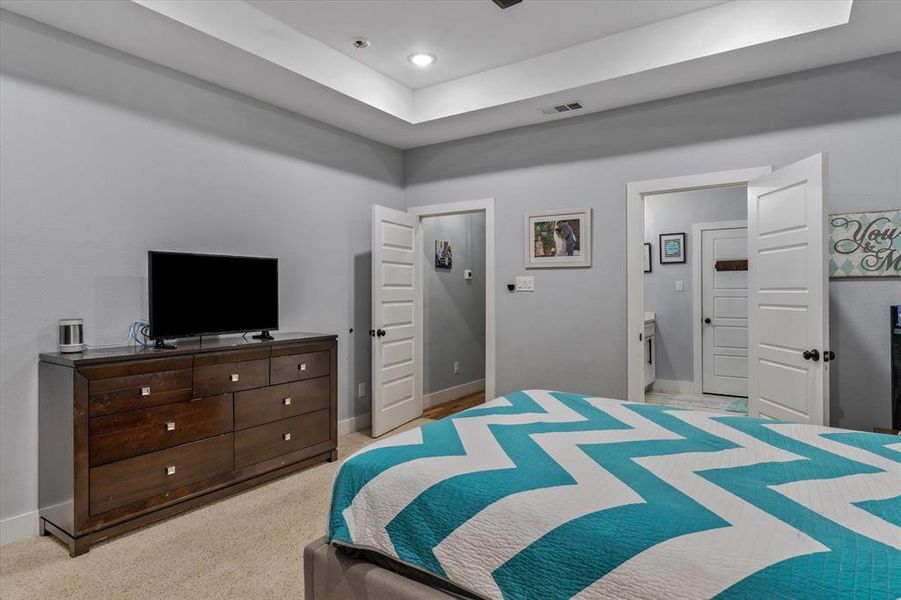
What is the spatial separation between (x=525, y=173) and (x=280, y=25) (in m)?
2.22

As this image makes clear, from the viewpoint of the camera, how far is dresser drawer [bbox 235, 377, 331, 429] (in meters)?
3.08

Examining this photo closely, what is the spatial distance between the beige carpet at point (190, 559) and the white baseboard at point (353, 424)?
1384 millimetres

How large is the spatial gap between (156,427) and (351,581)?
67.6 inches

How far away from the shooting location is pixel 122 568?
2250 mm

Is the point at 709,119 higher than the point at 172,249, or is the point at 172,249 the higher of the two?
the point at 709,119

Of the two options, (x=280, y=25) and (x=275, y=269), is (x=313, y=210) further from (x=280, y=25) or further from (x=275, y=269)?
(x=280, y=25)

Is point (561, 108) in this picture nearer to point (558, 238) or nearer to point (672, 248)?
point (558, 238)

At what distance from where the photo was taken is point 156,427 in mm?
2641

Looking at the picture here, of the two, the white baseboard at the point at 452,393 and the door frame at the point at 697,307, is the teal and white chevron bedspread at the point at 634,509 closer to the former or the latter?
the white baseboard at the point at 452,393

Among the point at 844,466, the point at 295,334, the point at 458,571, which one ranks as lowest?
the point at 458,571

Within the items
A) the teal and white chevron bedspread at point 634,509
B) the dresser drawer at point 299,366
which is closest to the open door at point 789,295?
the teal and white chevron bedspread at point 634,509

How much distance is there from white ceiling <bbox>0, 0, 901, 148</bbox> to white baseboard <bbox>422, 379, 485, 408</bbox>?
9.57ft

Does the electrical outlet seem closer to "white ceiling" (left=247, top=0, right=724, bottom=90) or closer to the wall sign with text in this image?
"white ceiling" (left=247, top=0, right=724, bottom=90)

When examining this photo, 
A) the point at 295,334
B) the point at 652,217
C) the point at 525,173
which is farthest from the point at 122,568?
the point at 652,217
